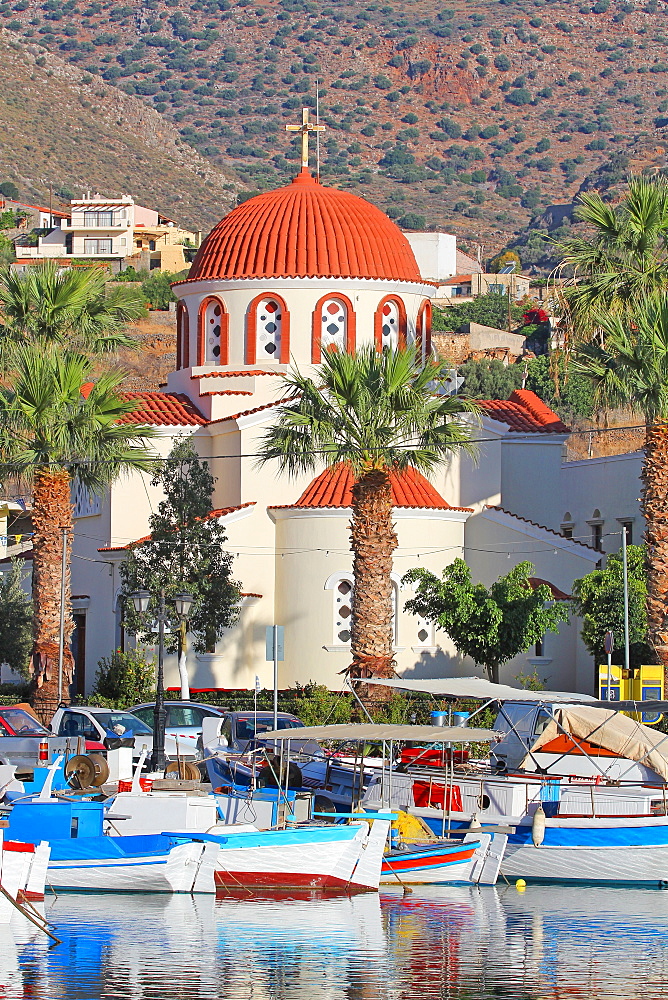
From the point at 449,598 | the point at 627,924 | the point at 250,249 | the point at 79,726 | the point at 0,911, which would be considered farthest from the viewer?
the point at 250,249

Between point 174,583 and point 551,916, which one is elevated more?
point 174,583

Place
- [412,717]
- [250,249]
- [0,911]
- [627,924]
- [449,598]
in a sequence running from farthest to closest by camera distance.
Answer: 1. [250,249]
2. [449,598]
3. [412,717]
4. [627,924]
5. [0,911]

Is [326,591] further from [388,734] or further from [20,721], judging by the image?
[388,734]

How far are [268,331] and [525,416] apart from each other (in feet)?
25.4

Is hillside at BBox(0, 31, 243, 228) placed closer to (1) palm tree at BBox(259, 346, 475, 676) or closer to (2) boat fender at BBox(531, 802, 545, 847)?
(1) palm tree at BBox(259, 346, 475, 676)

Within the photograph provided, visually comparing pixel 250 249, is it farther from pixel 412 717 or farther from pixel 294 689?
pixel 412 717

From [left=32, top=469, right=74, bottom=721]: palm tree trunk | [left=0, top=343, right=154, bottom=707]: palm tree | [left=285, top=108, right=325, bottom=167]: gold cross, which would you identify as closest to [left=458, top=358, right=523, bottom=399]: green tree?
[left=285, top=108, right=325, bottom=167]: gold cross

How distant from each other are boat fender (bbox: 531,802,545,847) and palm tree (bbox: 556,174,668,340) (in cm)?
1146

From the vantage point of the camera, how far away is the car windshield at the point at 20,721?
30.2m

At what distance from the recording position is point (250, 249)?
42719 millimetres

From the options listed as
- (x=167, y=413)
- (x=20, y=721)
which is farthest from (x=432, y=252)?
(x=20, y=721)

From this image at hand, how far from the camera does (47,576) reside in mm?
32469

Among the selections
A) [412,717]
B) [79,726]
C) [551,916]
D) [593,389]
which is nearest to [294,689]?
[412,717]

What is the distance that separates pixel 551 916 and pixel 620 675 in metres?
13.1
